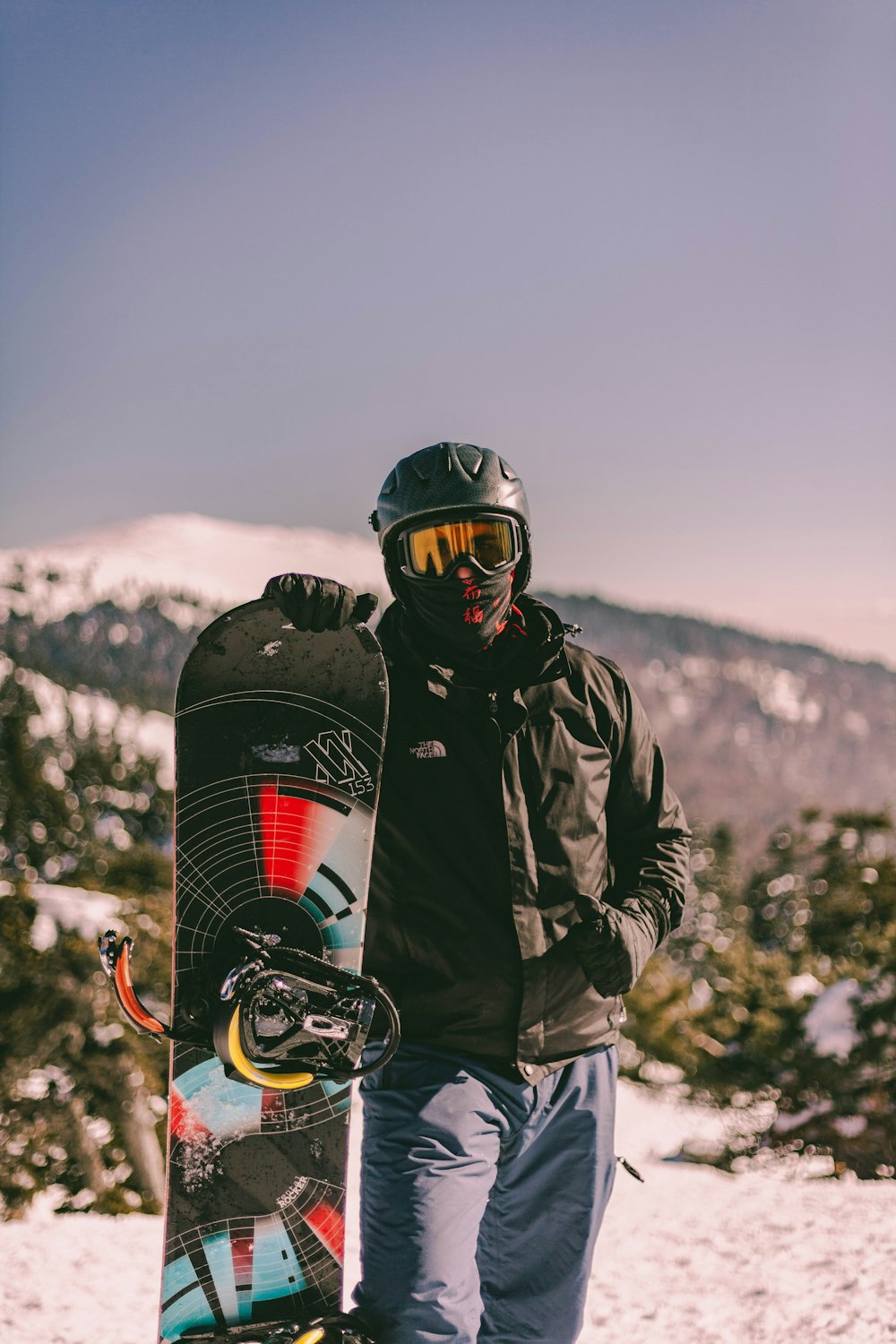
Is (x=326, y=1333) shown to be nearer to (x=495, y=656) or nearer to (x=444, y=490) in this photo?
(x=495, y=656)

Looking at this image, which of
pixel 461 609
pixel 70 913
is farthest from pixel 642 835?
pixel 70 913

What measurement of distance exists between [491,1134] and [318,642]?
135 cm

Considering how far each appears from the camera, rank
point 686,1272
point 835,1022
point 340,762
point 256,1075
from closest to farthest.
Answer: point 256,1075, point 340,762, point 686,1272, point 835,1022

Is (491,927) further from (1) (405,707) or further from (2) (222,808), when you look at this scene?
(2) (222,808)

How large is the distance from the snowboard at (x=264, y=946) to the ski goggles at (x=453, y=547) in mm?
263


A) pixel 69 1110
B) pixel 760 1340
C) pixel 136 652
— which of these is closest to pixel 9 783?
pixel 69 1110

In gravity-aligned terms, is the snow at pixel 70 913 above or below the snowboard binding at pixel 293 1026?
below

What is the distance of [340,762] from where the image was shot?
263cm

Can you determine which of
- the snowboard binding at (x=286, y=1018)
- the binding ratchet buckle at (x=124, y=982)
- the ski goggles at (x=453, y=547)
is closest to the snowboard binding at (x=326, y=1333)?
the snowboard binding at (x=286, y=1018)

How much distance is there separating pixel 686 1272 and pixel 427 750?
4988 millimetres

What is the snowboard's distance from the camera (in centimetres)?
251

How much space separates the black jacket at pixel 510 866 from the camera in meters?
2.39

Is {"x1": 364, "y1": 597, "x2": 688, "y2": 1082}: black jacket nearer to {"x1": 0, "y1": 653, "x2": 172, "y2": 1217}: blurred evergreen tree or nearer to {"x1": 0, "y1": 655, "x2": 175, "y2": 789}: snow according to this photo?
{"x1": 0, "y1": 653, "x2": 172, "y2": 1217}: blurred evergreen tree

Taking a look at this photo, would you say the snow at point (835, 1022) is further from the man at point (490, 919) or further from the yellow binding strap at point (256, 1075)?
the yellow binding strap at point (256, 1075)
